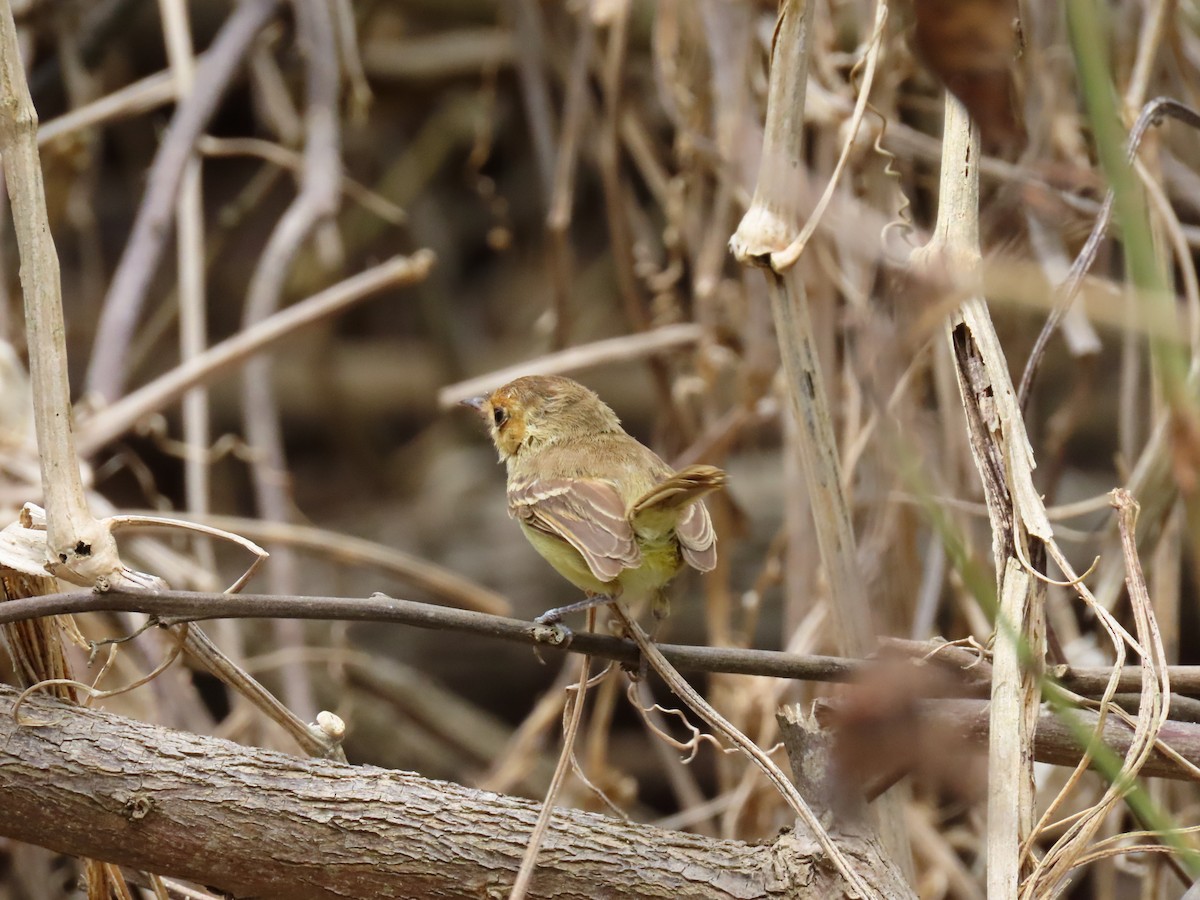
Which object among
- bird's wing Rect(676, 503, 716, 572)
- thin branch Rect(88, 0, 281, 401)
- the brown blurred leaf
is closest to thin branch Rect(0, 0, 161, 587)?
bird's wing Rect(676, 503, 716, 572)

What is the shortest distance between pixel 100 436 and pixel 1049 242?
225 cm

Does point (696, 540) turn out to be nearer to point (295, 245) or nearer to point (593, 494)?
point (593, 494)

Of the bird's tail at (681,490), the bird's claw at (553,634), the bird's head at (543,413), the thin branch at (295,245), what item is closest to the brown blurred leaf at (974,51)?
the bird's claw at (553,634)

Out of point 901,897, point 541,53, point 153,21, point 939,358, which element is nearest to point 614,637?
point 901,897

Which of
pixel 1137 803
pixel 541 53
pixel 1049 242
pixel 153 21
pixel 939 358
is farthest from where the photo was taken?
pixel 153 21

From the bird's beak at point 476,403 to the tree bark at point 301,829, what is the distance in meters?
1.33

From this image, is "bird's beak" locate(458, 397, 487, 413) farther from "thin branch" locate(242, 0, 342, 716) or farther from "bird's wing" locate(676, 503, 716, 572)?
"bird's wing" locate(676, 503, 716, 572)

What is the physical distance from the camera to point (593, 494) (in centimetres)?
243

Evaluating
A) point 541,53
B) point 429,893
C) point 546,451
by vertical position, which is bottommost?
point 429,893

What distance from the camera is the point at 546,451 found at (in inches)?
110

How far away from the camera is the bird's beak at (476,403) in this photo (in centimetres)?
303

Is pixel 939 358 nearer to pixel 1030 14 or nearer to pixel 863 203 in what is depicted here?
pixel 863 203

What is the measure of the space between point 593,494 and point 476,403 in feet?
2.34

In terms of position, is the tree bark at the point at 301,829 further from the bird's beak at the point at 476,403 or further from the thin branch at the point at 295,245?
the thin branch at the point at 295,245
